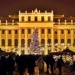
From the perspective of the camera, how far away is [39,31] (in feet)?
280

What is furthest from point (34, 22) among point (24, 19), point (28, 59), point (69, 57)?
point (28, 59)

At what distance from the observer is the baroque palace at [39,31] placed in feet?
277

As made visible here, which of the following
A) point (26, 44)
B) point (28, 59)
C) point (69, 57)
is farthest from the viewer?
point (26, 44)

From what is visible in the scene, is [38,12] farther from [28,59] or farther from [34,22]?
[28,59]

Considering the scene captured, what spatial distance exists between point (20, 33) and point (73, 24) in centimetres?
801

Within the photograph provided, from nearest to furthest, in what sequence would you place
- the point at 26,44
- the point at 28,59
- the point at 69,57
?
the point at 28,59, the point at 69,57, the point at 26,44

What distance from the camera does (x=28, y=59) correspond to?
33688 mm

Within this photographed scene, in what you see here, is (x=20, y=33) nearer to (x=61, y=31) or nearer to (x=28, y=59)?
(x=61, y=31)

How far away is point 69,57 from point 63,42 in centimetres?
3922

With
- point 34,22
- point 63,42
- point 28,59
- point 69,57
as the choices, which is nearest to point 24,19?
point 34,22

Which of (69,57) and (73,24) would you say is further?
(73,24)

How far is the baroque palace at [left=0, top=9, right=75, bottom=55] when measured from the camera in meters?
84.5

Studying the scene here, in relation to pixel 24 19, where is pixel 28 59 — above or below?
below

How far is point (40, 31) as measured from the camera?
85.5 m
